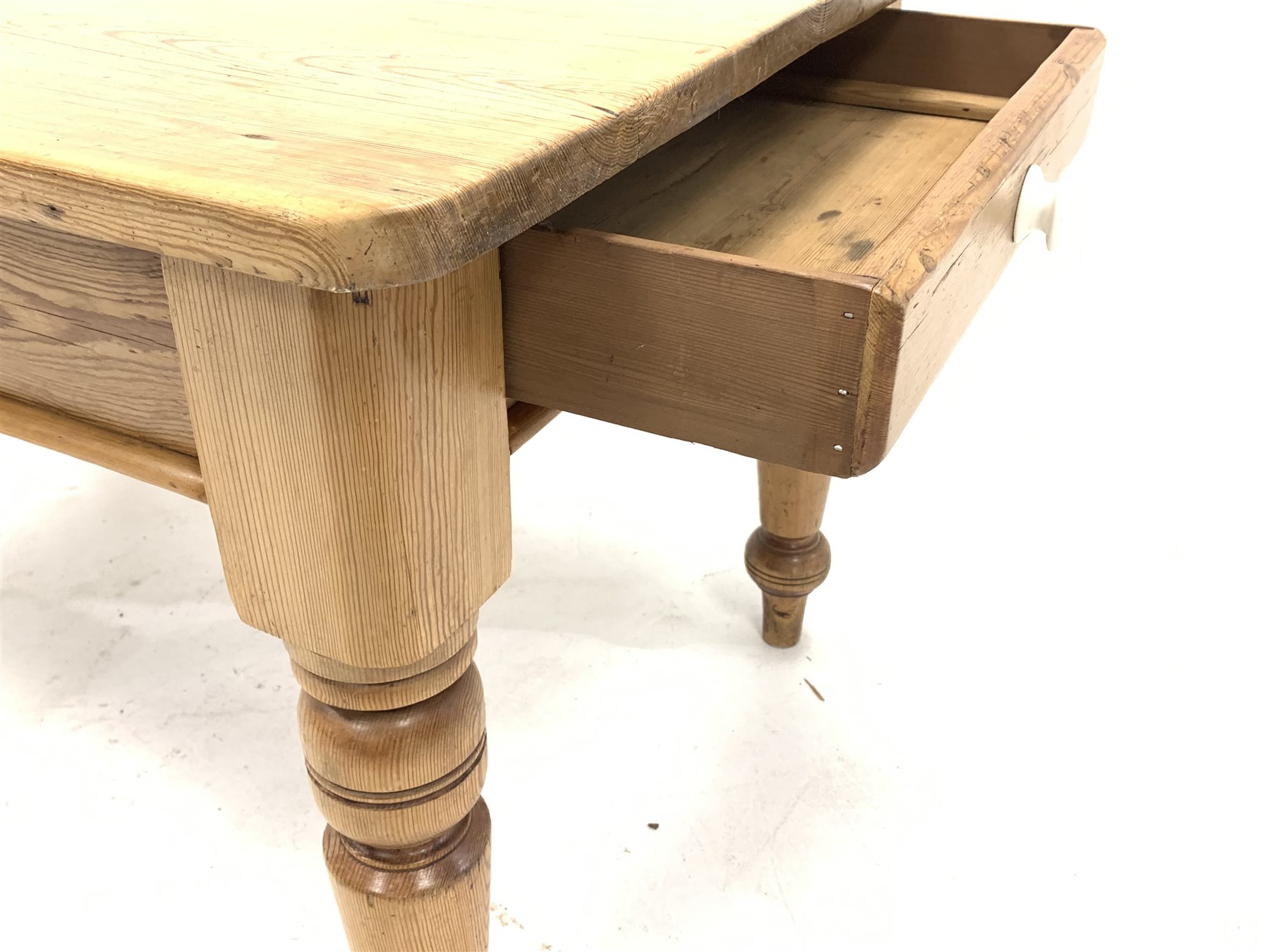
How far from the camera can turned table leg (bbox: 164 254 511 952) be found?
50 cm

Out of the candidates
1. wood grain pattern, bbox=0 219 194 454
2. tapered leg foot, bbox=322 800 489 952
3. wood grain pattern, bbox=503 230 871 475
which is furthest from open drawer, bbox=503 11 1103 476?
tapered leg foot, bbox=322 800 489 952

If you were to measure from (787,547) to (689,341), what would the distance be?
63cm

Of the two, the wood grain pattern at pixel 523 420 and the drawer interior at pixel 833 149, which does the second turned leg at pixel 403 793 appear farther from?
the drawer interior at pixel 833 149

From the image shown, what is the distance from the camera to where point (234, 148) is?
0.48 m

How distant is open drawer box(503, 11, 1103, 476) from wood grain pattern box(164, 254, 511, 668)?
4cm

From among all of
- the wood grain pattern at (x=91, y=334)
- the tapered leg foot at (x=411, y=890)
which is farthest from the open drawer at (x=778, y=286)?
the tapered leg foot at (x=411, y=890)

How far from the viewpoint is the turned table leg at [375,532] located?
1.64ft

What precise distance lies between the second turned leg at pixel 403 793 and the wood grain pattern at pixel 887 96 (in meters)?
0.55

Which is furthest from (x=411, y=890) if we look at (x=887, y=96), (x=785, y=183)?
(x=887, y=96)

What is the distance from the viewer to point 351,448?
51 cm

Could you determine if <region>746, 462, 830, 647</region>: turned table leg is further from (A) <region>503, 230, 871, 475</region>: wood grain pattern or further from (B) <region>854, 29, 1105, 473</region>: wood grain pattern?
(A) <region>503, 230, 871, 475</region>: wood grain pattern

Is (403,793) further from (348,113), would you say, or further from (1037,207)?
(1037,207)

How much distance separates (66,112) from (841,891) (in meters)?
0.76

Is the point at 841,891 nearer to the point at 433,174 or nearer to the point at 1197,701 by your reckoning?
the point at 1197,701
